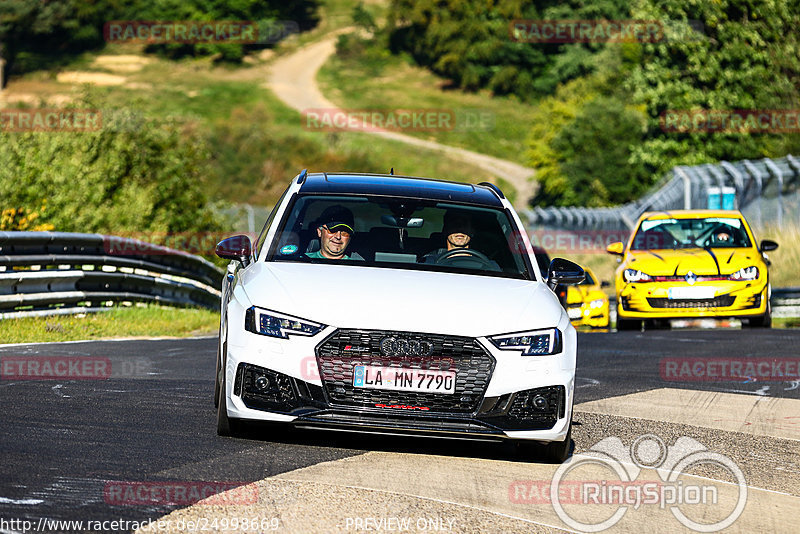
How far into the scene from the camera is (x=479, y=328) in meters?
7.07

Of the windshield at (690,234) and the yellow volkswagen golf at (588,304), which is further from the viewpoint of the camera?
the yellow volkswagen golf at (588,304)

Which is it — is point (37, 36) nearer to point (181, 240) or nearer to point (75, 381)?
point (181, 240)

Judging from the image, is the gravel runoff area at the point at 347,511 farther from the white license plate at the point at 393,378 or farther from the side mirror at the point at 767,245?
the side mirror at the point at 767,245

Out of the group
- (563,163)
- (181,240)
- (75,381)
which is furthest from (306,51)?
(75,381)

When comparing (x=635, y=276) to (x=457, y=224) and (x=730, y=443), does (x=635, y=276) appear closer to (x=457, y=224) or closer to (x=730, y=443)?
(x=730, y=443)

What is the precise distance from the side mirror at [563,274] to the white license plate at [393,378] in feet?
5.17

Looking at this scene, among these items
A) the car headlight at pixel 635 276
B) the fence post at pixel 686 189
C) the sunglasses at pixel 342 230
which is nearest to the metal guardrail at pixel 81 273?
the car headlight at pixel 635 276

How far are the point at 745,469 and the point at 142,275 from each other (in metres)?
12.1

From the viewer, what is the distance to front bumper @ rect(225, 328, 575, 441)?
275 inches

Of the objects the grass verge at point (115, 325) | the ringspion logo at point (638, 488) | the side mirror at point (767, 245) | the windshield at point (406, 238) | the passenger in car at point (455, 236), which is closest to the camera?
the ringspion logo at point (638, 488)

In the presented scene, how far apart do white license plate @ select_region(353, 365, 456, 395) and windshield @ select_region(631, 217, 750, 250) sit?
13.3 metres

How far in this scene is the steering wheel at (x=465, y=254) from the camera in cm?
824

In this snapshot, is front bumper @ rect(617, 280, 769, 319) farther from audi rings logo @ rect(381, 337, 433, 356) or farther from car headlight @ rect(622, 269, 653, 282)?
audi rings logo @ rect(381, 337, 433, 356)

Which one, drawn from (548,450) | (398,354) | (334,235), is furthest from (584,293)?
(398,354)
